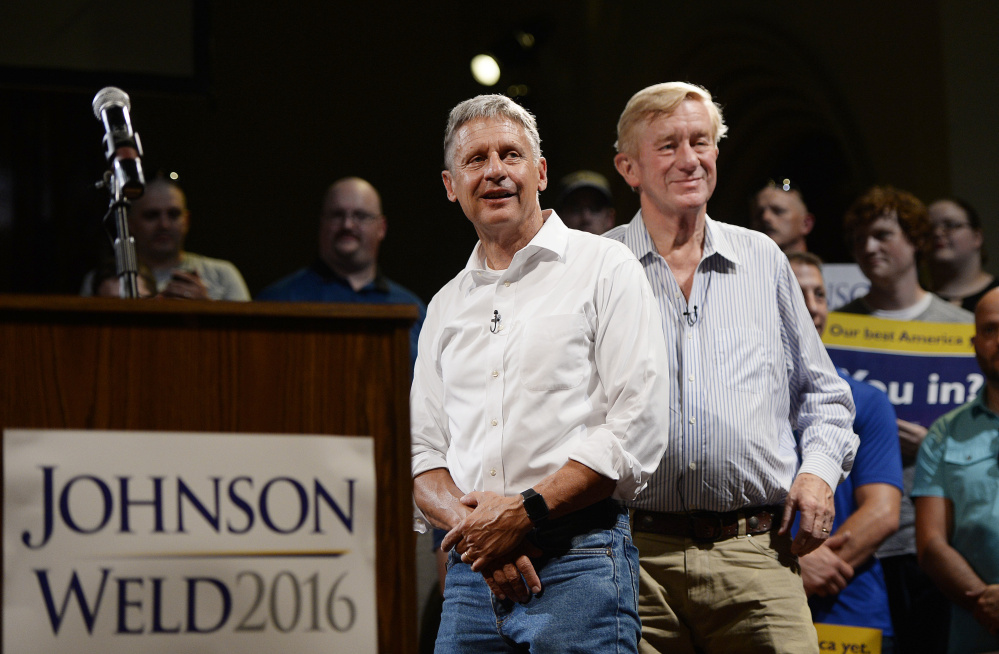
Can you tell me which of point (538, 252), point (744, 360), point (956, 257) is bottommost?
point (744, 360)

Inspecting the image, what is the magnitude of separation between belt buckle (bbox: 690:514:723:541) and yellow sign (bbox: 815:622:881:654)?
0.70 metres

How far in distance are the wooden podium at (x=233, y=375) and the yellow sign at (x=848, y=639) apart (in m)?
1.65

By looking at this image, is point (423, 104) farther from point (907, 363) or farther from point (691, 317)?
point (691, 317)

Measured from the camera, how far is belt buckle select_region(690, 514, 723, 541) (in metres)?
2.05

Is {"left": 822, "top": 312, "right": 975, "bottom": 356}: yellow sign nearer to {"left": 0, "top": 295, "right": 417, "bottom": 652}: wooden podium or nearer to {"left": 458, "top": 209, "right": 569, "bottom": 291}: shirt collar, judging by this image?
{"left": 458, "top": 209, "right": 569, "bottom": 291}: shirt collar

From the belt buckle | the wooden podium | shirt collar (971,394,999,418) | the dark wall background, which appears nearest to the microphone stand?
the wooden podium

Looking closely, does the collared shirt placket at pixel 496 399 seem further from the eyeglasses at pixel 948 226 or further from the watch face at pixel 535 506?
the eyeglasses at pixel 948 226

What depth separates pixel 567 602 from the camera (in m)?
Result: 1.63

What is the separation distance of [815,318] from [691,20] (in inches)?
92.1

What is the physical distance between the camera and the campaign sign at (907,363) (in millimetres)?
3297

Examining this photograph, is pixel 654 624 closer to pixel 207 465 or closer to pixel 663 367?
pixel 663 367

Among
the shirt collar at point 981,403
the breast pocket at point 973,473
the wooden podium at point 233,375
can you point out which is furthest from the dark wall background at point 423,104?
the wooden podium at point 233,375

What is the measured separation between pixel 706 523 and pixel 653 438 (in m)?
0.45

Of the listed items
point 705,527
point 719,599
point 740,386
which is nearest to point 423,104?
point 740,386
